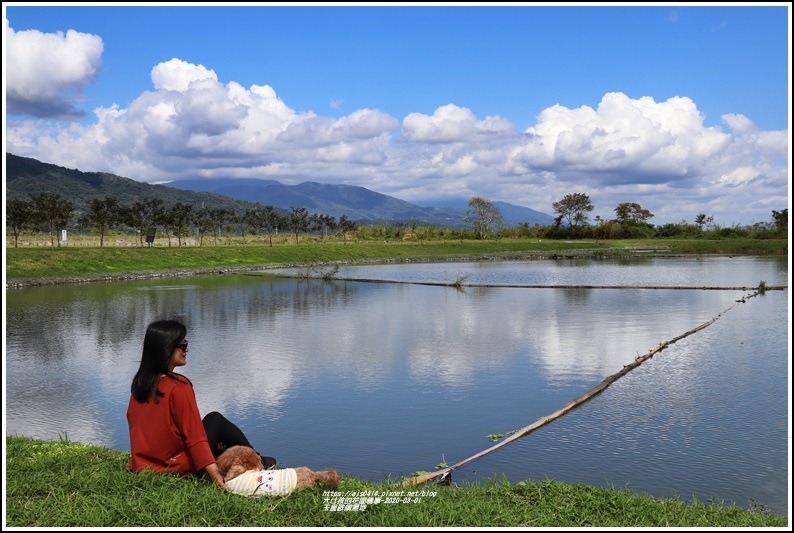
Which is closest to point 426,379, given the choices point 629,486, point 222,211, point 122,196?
point 629,486

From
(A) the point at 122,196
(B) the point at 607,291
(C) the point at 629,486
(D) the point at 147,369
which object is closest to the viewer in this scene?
(D) the point at 147,369

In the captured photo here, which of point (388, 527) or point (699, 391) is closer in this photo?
point (388, 527)

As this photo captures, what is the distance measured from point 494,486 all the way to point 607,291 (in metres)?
22.4

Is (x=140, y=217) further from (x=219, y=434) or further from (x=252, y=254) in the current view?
(x=219, y=434)

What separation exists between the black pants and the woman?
0.53ft

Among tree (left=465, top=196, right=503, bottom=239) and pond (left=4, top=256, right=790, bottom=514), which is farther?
tree (left=465, top=196, right=503, bottom=239)

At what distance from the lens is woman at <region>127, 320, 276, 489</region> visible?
452 cm

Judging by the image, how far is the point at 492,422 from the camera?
28.1 feet

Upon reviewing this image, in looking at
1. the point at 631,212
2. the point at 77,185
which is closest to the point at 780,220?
the point at 631,212

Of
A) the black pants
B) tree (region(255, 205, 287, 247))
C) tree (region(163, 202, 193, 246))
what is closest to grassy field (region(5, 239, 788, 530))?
the black pants

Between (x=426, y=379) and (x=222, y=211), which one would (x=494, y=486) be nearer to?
(x=426, y=379)

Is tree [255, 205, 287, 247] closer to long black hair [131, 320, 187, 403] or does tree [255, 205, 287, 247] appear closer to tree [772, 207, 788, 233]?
tree [772, 207, 788, 233]

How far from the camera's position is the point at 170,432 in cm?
464

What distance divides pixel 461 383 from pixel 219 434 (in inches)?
241
